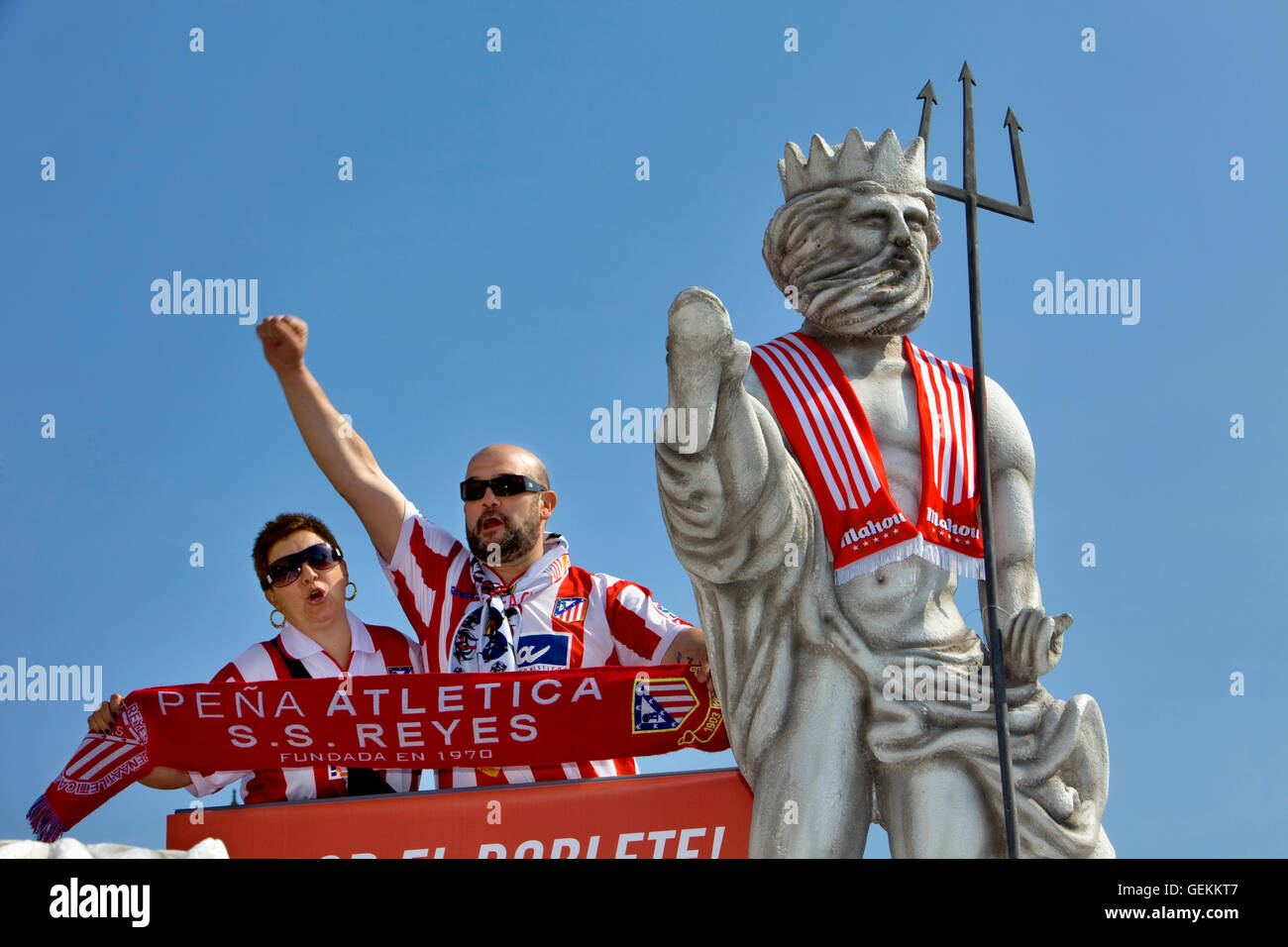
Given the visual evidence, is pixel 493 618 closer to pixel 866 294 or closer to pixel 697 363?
pixel 697 363

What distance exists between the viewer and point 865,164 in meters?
5.46

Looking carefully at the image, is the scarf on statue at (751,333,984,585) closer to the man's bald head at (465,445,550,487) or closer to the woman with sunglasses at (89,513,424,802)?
the man's bald head at (465,445,550,487)

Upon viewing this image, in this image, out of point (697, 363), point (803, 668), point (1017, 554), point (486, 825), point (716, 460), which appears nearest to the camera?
point (697, 363)

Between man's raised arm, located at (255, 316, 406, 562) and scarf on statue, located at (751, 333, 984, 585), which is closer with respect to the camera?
scarf on statue, located at (751, 333, 984, 585)

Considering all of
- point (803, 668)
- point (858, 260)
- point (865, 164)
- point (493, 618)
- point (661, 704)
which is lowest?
point (661, 704)

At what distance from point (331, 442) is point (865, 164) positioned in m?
2.22

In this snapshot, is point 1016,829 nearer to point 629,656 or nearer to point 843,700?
point 843,700

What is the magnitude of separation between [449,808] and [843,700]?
4.47 feet

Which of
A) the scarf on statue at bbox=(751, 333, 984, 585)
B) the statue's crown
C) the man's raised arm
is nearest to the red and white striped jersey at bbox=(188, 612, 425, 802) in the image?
the man's raised arm

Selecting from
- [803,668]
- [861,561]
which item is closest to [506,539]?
[803,668]

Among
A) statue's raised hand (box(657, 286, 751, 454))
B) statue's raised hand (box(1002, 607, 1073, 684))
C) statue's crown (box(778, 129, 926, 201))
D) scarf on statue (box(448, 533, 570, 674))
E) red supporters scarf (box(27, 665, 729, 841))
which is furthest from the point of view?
statue's crown (box(778, 129, 926, 201))

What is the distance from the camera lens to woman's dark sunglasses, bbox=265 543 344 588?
5391 mm

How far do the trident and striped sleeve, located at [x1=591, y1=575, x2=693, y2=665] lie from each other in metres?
1.19
